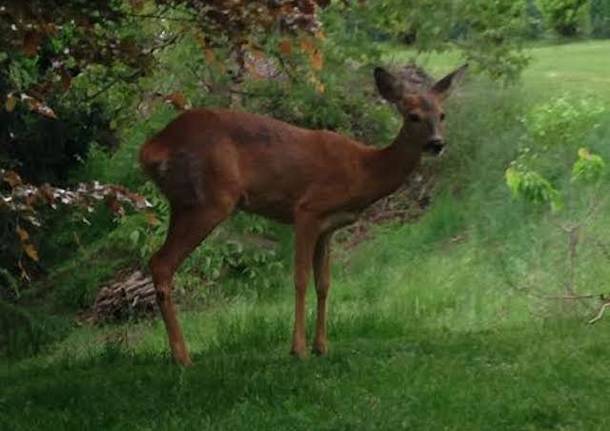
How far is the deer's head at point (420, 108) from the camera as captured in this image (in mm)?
8453

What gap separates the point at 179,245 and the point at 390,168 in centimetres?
143

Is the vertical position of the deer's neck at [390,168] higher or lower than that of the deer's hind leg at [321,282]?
higher

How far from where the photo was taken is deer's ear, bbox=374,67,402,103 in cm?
861

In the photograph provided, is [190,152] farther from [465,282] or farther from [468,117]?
[468,117]

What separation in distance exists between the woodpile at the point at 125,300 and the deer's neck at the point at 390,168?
23.9 feet

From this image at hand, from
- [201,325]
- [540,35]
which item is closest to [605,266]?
[201,325]

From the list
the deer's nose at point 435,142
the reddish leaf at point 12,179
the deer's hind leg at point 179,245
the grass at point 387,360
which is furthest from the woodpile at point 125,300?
the reddish leaf at point 12,179

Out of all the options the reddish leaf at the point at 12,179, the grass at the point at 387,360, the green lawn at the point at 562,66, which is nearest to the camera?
the grass at the point at 387,360

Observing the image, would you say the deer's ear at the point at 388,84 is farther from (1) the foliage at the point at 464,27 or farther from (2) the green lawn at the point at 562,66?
(2) the green lawn at the point at 562,66

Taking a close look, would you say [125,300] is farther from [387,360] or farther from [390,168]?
[387,360]

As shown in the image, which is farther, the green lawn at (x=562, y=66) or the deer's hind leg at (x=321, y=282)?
the green lawn at (x=562, y=66)

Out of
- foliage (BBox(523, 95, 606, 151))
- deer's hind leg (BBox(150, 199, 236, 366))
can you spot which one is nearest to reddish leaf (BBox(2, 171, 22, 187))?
deer's hind leg (BBox(150, 199, 236, 366))

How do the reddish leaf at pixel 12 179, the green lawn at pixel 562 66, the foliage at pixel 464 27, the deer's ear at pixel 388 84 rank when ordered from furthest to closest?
the green lawn at pixel 562 66, the foliage at pixel 464 27, the deer's ear at pixel 388 84, the reddish leaf at pixel 12 179

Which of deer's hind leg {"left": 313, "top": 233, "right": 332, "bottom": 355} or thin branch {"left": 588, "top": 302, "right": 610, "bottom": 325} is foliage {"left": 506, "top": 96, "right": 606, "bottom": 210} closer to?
thin branch {"left": 588, "top": 302, "right": 610, "bottom": 325}
